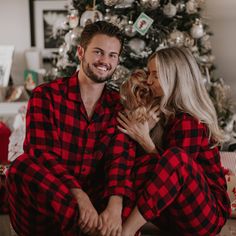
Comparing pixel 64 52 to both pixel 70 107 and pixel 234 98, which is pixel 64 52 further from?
pixel 234 98

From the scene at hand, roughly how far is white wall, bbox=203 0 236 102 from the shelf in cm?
177

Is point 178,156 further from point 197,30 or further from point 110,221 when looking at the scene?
point 197,30

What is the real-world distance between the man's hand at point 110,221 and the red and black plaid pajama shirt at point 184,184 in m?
0.08

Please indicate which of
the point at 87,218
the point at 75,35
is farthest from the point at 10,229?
the point at 75,35

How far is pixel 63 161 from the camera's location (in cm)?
158

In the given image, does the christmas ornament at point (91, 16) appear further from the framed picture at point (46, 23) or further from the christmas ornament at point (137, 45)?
the framed picture at point (46, 23)

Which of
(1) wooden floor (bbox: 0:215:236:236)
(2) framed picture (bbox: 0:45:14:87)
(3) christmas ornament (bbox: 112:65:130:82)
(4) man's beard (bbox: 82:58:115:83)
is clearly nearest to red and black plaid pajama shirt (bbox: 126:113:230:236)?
(1) wooden floor (bbox: 0:215:236:236)

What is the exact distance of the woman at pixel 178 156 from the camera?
1.37m

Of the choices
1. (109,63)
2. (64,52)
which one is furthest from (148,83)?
(64,52)

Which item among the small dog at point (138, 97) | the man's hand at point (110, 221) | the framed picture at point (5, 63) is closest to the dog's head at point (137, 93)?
the small dog at point (138, 97)

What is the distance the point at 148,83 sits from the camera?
1663mm

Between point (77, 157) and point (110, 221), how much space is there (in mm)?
343

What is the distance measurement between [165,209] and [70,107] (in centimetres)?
56

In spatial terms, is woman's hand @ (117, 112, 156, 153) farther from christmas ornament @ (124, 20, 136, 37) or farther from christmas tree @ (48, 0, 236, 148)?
christmas ornament @ (124, 20, 136, 37)
